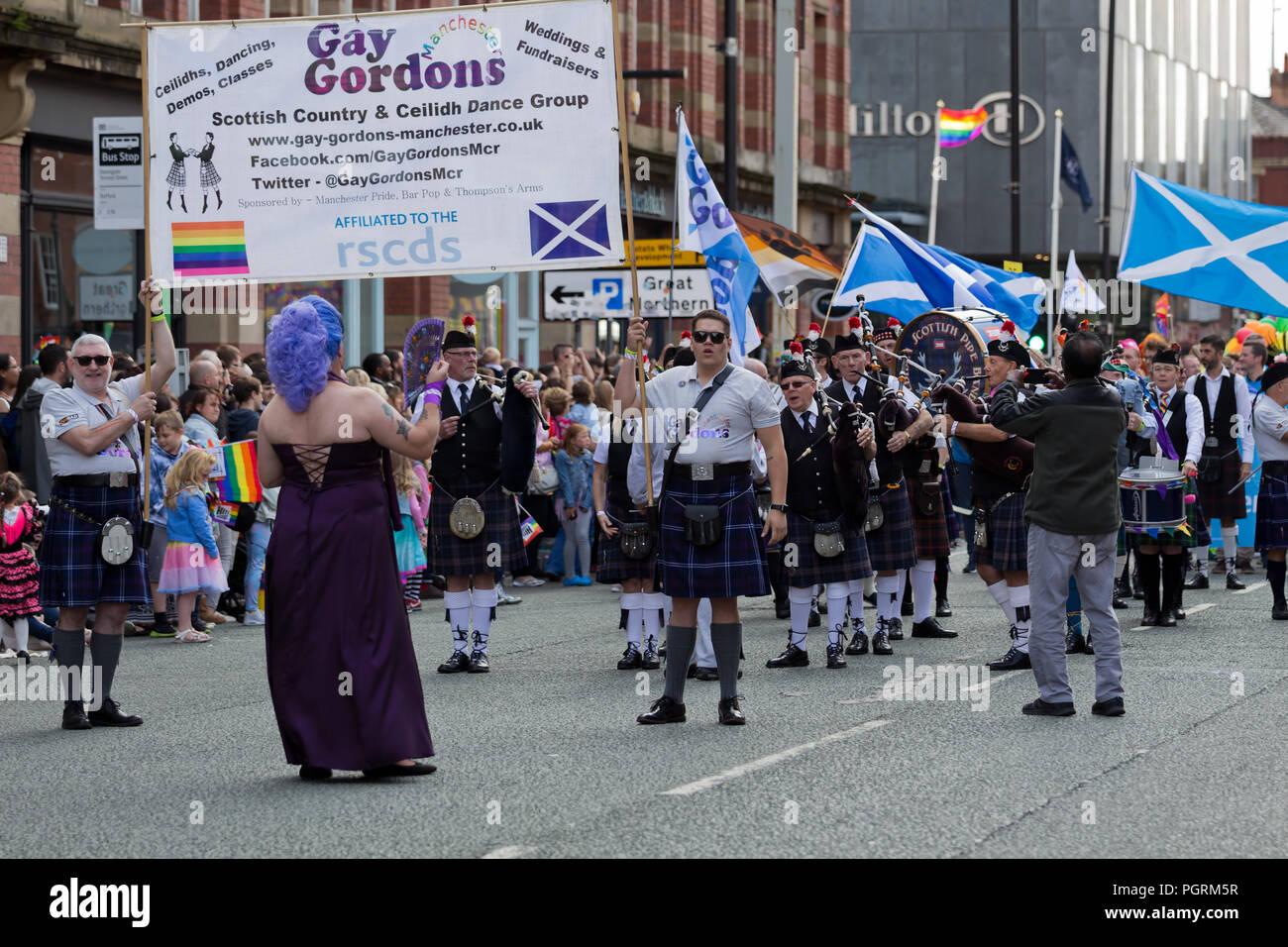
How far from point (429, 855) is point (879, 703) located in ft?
12.8

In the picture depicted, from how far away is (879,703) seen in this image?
982 centimetres

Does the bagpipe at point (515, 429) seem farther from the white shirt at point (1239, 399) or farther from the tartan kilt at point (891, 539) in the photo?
the white shirt at point (1239, 399)

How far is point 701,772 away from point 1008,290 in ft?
36.8

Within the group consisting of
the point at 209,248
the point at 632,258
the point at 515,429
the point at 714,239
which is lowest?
the point at 515,429

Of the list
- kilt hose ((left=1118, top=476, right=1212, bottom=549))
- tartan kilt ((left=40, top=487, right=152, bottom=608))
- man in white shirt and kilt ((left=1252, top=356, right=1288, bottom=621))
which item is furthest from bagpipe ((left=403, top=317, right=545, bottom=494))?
man in white shirt and kilt ((left=1252, top=356, right=1288, bottom=621))

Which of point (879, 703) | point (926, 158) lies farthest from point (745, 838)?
point (926, 158)

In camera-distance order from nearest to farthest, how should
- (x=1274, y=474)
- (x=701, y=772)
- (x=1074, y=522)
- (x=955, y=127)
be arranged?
(x=701, y=772) → (x=1074, y=522) → (x=1274, y=474) → (x=955, y=127)

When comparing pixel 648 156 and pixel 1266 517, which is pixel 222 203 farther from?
pixel 648 156

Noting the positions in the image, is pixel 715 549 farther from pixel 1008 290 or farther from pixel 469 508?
pixel 1008 290

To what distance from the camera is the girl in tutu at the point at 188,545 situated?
13.3 meters

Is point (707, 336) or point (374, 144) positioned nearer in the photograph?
point (707, 336)

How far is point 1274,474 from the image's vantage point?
47.4 feet

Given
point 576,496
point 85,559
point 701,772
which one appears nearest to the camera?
point 701,772

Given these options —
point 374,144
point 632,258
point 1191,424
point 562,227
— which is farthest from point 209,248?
point 1191,424
